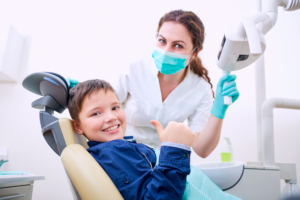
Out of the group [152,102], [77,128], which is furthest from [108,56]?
[77,128]

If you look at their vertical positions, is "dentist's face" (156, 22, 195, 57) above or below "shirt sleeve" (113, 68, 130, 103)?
above

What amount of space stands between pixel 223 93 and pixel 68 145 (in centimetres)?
87

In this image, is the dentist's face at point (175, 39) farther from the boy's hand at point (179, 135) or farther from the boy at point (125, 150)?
the boy's hand at point (179, 135)

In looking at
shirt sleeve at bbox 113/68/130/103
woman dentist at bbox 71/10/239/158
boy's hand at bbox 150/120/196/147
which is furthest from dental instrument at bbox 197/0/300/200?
shirt sleeve at bbox 113/68/130/103

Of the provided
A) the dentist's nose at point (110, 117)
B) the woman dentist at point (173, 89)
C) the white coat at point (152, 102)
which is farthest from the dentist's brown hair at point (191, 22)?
the dentist's nose at point (110, 117)

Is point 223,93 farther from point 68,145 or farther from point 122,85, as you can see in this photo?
point 68,145

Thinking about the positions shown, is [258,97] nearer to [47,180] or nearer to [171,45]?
[171,45]

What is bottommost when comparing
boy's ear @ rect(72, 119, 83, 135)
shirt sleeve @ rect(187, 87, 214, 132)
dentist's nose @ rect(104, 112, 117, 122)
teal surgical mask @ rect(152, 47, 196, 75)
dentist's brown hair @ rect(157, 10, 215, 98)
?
shirt sleeve @ rect(187, 87, 214, 132)

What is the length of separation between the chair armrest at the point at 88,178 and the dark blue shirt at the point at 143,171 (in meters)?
0.06

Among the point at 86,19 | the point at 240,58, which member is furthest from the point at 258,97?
the point at 86,19

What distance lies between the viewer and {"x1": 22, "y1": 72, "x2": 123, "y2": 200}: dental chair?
0.65 m

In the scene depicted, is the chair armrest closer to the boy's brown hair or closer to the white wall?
the boy's brown hair

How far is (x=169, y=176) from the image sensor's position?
0.68 metres

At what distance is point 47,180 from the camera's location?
2.30 meters
